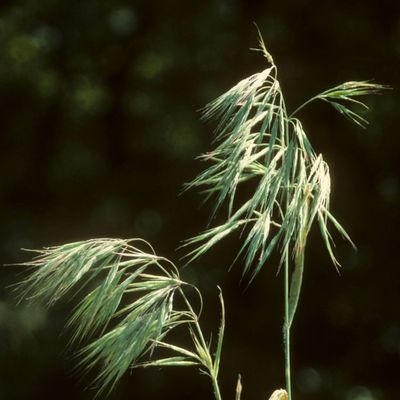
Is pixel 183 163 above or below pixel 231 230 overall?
below

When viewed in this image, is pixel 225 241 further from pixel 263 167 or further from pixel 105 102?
pixel 263 167

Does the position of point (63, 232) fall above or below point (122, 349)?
below

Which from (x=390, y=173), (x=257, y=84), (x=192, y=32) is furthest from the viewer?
(x=192, y=32)

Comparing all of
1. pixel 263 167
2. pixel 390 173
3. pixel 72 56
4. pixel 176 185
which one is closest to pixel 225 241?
pixel 176 185

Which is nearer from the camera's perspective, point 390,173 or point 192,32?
point 390,173

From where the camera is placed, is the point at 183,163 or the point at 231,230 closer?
the point at 231,230

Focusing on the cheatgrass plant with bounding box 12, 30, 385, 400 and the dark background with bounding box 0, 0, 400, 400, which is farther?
the dark background with bounding box 0, 0, 400, 400

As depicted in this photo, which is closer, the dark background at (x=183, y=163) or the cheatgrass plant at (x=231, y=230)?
the cheatgrass plant at (x=231, y=230)

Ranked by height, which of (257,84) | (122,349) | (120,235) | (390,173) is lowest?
(120,235)
